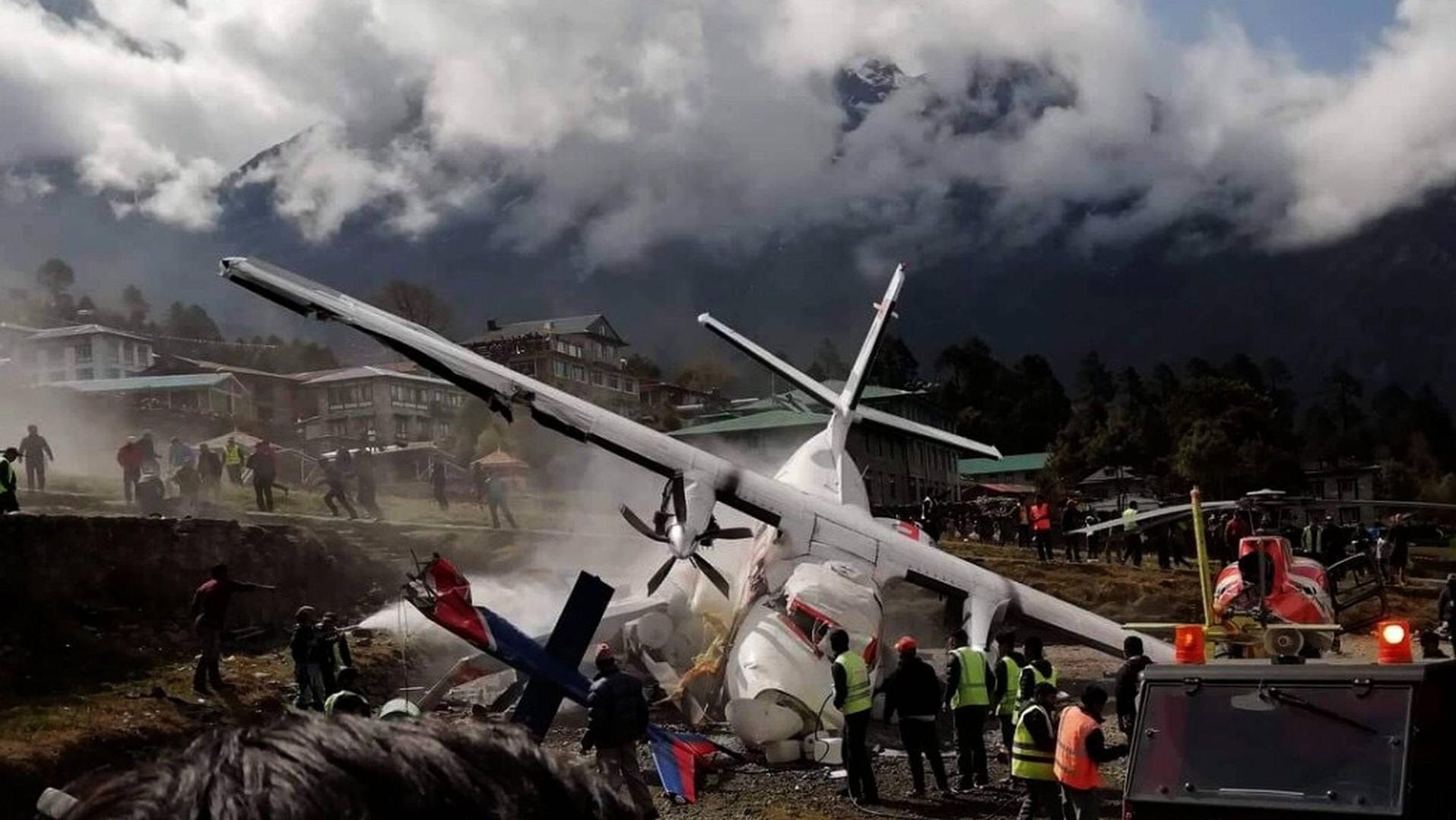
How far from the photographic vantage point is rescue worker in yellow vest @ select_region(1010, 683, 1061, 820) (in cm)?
1085

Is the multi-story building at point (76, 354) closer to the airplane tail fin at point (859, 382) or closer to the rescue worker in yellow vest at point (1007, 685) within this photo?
the airplane tail fin at point (859, 382)

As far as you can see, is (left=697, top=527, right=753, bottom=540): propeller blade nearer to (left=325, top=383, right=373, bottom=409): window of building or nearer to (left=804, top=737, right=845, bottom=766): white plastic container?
(left=804, top=737, right=845, bottom=766): white plastic container

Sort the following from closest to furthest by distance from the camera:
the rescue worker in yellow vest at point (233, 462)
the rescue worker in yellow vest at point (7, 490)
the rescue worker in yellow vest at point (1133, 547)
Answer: the rescue worker in yellow vest at point (7, 490) < the rescue worker in yellow vest at point (233, 462) < the rescue worker in yellow vest at point (1133, 547)

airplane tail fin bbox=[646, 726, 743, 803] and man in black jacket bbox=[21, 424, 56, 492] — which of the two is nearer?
airplane tail fin bbox=[646, 726, 743, 803]

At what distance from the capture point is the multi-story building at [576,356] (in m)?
89.3

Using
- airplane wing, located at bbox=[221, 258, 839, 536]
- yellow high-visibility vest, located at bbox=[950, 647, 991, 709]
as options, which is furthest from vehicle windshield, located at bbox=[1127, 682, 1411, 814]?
airplane wing, located at bbox=[221, 258, 839, 536]

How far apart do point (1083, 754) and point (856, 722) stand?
4970 millimetres

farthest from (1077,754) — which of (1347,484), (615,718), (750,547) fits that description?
(1347,484)

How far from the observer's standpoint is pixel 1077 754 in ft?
32.2

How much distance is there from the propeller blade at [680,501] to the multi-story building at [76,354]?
60.0m

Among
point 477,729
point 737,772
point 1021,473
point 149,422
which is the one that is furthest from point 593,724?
point 1021,473

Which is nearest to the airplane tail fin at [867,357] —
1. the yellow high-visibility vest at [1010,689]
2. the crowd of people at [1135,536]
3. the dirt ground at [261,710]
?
the crowd of people at [1135,536]

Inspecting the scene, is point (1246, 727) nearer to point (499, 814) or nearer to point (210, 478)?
point (499, 814)

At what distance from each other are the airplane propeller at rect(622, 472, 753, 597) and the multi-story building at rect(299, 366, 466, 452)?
52.4 metres
